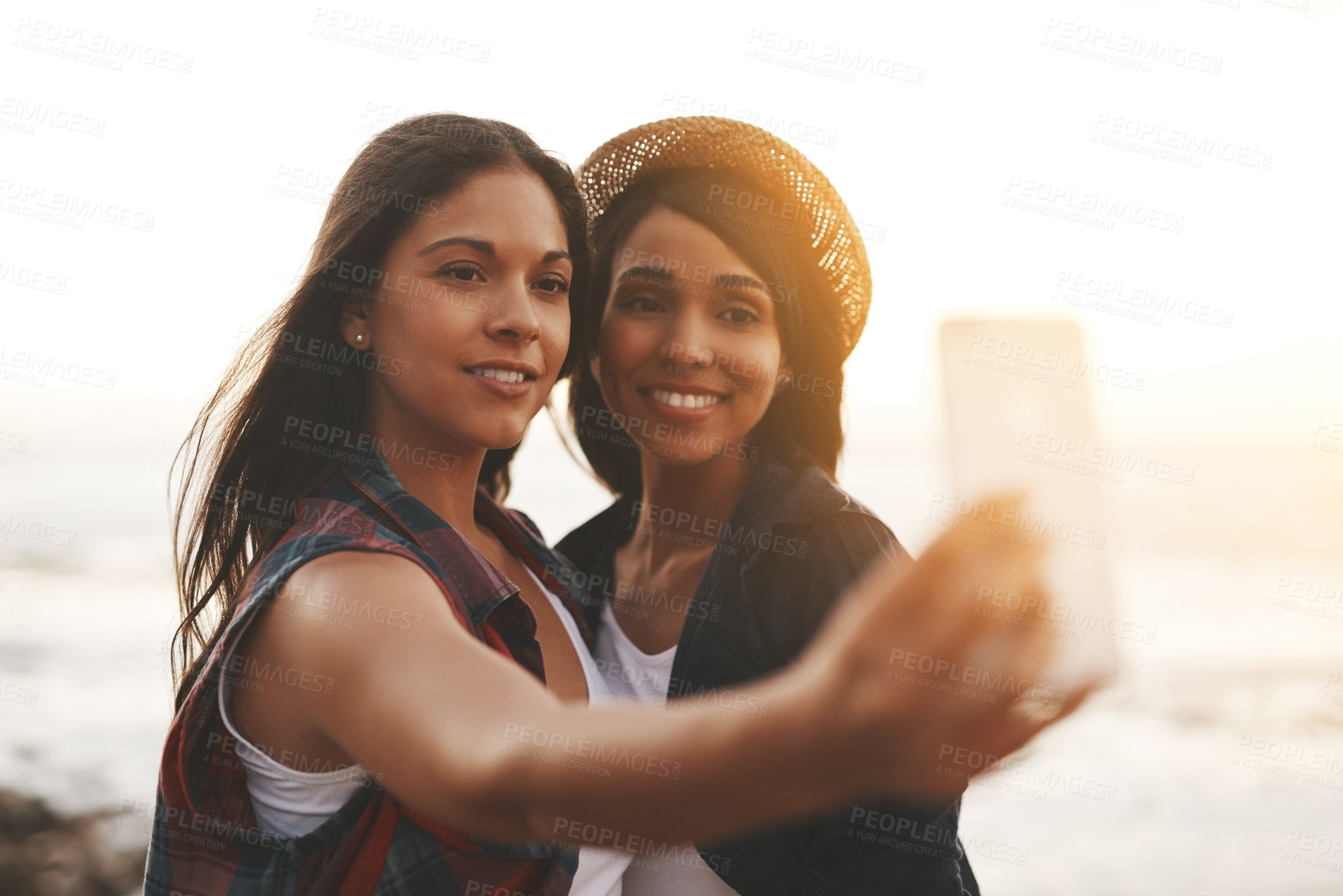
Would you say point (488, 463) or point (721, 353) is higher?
point (721, 353)

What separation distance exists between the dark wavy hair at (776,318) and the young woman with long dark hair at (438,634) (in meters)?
0.26

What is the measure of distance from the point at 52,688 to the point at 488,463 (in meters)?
7.78

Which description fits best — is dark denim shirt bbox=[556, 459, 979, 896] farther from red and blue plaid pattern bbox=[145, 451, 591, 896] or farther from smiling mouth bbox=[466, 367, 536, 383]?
smiling mouth bbox=[466, 367, 536, 383]

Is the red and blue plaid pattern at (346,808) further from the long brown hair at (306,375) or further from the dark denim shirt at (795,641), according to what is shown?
the dark denim shirt at (795,641)

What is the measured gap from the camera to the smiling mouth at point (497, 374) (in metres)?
2.26

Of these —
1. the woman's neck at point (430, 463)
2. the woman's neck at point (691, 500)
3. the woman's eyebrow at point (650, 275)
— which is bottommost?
the woman's neck at point (691, 500)

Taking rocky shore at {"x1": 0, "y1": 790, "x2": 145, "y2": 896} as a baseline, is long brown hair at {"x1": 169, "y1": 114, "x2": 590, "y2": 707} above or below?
above

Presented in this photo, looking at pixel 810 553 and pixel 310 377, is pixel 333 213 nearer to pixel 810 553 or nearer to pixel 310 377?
pixel 310 377

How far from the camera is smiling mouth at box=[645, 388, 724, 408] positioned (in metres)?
2.94

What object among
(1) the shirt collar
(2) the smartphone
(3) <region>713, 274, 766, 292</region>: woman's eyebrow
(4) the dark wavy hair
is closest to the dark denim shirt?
(4) the dark wavy hair

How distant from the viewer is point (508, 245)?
2.25m

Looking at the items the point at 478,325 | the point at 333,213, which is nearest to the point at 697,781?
the point at 478,325

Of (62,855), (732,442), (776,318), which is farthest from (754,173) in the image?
(62,855)

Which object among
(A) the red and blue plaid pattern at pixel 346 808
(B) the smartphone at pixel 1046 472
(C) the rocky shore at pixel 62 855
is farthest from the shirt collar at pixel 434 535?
(C) the rocky shore at pixel 62 855
